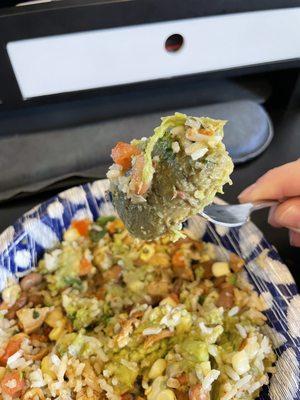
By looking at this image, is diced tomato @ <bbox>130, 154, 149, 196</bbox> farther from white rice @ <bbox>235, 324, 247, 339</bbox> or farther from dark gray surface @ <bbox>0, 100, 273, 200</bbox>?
dark gray surface @ <bbox>0, 100, 273, 200</bbox>

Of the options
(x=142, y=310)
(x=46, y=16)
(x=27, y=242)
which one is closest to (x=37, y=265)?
(x=27, y=242)

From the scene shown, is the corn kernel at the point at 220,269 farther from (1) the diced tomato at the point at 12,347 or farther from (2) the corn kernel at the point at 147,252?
(1) the diced tomato at the point at 12,347

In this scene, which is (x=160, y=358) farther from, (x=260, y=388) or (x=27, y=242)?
(x=27, y=242)

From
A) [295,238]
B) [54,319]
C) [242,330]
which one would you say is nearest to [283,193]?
[295,238]

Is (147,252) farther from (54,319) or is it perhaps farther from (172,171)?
(172,171)

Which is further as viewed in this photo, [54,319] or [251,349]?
[54,319]

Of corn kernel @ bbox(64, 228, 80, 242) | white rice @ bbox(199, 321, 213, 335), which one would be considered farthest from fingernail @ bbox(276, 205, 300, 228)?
corn kernel @ bbox(64, 228, 80, 242)
